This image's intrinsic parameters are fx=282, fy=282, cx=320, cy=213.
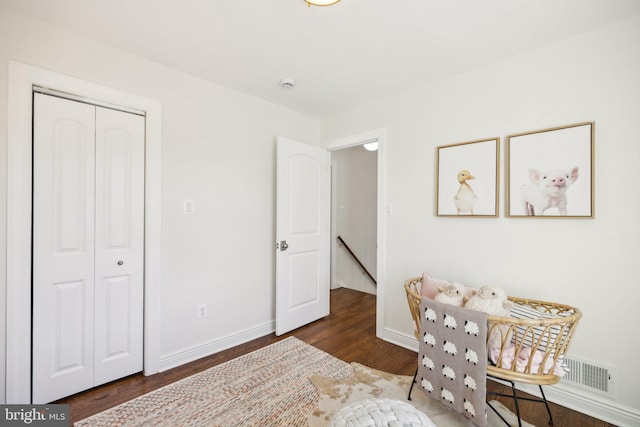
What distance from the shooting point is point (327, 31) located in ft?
5.91

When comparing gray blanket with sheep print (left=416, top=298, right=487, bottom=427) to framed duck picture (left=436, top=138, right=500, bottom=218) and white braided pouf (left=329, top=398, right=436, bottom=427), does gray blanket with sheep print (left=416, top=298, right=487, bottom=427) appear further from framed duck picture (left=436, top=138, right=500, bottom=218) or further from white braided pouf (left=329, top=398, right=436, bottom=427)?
framed duck picture (left=436, top=138, right=500, bottom=218)

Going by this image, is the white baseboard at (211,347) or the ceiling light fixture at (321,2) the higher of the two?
the ceiling light fixture at (321,2)

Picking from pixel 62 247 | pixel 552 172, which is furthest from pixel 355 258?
pixel 62 247

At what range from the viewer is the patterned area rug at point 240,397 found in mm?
1661

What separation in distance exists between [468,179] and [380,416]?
1.84 metres

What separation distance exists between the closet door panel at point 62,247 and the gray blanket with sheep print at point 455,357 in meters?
2.21

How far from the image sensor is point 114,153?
201 centimetres

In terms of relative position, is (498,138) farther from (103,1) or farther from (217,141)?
(103,1)

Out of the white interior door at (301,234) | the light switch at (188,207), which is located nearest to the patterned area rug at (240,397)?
the white interior door at (301,234)

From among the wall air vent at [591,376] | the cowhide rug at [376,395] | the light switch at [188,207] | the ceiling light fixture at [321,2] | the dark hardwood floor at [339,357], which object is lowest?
the dark hardwood floor at [339,357]

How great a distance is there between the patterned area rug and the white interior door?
0.63 metres

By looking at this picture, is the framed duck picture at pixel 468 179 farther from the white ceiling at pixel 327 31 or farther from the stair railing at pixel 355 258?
the stair railing at pixel 355 258

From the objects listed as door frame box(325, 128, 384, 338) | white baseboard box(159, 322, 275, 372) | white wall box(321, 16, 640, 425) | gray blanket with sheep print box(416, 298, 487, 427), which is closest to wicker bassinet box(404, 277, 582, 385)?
gray blanket with sheep print box(416, 298, 487, 427)

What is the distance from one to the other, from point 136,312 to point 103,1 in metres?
2.00
